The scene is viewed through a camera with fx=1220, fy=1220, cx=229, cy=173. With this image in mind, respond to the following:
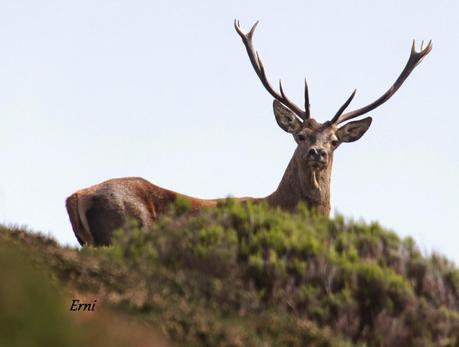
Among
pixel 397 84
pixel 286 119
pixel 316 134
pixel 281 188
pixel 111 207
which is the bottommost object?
pixel 111 207

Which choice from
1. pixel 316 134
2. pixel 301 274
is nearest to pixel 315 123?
pixel 316 134

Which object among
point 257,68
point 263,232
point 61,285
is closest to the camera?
point 61,285

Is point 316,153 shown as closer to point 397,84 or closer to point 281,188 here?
point 281,188

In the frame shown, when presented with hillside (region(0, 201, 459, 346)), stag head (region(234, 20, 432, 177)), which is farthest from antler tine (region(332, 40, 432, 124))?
hillside (region(0, 201, 459, 346))

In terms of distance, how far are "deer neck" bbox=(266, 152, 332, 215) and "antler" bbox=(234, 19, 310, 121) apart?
0.90 metres

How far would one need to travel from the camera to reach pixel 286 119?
17.3 meters

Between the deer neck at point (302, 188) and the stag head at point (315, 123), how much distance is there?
6 centimetres

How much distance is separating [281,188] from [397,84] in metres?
2.93

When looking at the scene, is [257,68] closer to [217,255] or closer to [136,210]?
[136,210]

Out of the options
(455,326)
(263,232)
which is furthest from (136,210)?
(455,326)

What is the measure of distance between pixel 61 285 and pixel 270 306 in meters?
1.75

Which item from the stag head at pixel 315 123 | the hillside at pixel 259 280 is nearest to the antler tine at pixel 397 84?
the stag head at pixel 315 123

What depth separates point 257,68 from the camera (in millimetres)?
18297

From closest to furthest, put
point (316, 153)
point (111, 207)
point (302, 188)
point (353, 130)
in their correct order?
point (111, 207) → point (316, 153) → point (302, 188) → point (353, 130)
